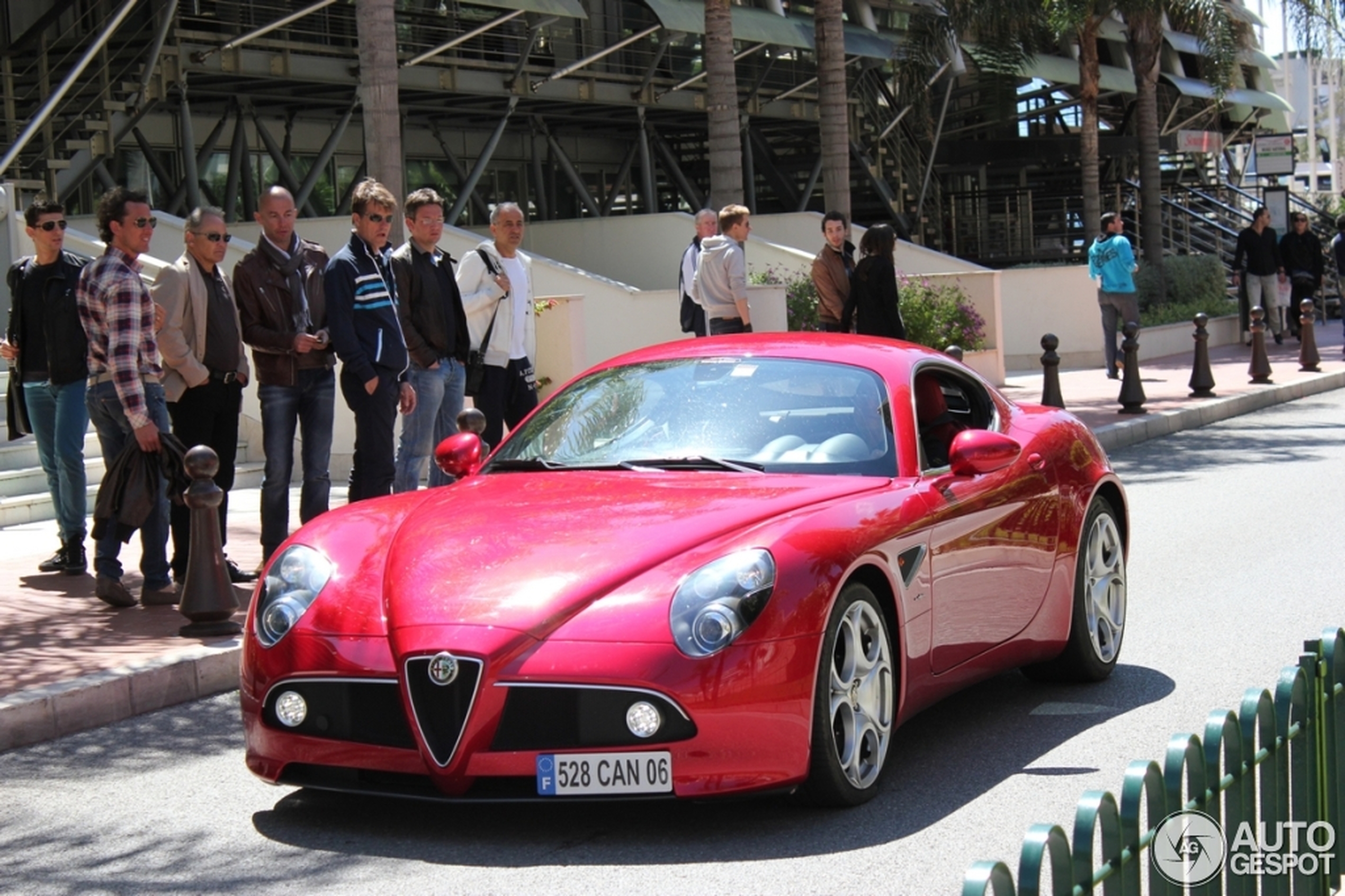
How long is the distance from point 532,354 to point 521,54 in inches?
722

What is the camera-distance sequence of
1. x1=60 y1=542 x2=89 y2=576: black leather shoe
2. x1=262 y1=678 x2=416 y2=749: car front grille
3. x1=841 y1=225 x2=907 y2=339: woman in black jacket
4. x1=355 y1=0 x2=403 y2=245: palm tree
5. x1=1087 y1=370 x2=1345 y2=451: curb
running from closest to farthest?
1. x1=262 y1=678 x2=416 y2=749: car front grille
2. x1=60 y1=542 x2=89 y2=576: black leather shoe
3. x1=355 y1=0 x2=403 y2=245: palm tree
4. x1=841 y1=225 x2=907 y2=339: woman in black jacket
5. x1=1087 y1=370 x2=1345 y2=451: curb

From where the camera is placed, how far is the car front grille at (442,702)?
4992mm

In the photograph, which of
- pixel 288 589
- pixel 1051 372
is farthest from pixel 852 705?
pixel 1051 372

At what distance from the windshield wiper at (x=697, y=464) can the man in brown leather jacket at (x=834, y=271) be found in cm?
865

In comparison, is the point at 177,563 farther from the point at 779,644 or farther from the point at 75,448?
the point at 779,644

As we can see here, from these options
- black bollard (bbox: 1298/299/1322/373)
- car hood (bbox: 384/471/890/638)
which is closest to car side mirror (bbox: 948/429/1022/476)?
car hood (bbox: 384/471/890/638)

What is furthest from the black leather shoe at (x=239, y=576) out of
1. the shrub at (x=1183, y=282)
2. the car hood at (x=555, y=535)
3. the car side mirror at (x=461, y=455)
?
the shrub at (x=1183, y=282)

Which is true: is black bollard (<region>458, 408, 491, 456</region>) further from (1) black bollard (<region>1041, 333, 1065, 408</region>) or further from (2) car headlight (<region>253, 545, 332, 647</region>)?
(1) black bollard (<region>1041, 333, 1065, 408</region>)

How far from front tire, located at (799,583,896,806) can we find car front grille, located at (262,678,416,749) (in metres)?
1.18

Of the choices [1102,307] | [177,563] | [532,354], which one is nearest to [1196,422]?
[1102,307]

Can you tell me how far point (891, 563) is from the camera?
223 inches

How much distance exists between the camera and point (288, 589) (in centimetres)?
561

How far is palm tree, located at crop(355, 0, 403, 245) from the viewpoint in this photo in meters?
13.6

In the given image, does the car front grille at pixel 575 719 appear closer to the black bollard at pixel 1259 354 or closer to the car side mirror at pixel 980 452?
the car side mirror at pixel 980 452
